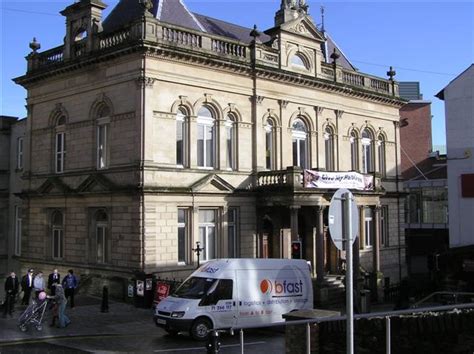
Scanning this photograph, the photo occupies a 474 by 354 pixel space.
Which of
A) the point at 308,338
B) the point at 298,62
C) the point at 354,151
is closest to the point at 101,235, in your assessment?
the point at 298,62

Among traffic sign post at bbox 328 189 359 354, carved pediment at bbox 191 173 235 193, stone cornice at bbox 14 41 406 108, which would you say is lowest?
traffic sign post at bbox 328 189 359 354

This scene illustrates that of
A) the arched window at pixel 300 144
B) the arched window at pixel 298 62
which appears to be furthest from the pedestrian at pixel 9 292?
the arched window at pixel 298 62

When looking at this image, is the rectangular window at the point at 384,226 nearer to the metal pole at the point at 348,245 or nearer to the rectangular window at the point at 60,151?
the rectangular window at the point at 60,151

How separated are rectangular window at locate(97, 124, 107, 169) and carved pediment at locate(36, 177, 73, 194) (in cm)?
223

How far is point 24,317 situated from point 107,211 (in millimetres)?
8058

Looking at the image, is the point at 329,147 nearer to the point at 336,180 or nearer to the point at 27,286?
the point at 336,180

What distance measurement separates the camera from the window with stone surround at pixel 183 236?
85.1 feet

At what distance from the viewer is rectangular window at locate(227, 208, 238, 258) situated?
28.1 m

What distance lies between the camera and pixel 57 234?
96.7ft

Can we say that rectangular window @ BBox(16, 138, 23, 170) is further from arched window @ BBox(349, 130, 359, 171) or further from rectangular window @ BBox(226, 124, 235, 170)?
arched window @ BBox(349, 130, 359, 171)

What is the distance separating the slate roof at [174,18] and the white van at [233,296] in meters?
12.4

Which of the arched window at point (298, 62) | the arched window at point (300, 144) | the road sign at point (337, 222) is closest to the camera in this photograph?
the road sign at point (337, 222)

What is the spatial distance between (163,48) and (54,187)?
9.33 m

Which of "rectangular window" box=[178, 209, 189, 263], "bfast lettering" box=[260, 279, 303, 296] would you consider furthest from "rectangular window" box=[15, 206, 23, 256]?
"bfast lettering" box=[260, 279, 303, 296]
